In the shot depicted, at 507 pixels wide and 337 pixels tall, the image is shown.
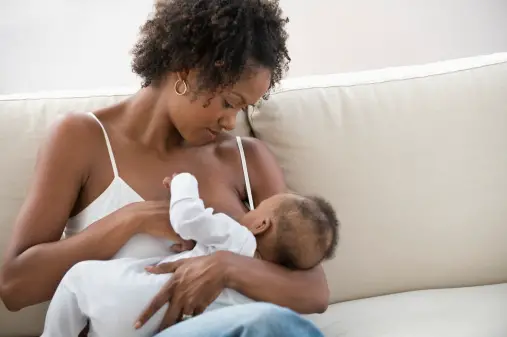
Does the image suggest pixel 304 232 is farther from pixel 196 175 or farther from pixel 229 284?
pixel 196 175

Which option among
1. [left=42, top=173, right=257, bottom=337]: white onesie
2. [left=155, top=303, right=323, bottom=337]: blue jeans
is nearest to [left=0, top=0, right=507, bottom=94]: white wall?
[left=42, top=173, right=257, bottom=337]: white onesie

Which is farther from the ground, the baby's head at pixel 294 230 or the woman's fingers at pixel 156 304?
the baby's head at pixel 294 230

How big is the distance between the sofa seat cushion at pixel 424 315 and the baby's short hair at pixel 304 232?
248 mm

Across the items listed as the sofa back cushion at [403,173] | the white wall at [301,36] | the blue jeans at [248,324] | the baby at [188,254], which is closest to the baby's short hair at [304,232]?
the baby at [188,254]

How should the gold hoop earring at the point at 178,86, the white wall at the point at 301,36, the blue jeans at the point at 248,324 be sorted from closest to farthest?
the blue jeans at the point at 248,324
the gold hoop earring at the point at 178,86
the white wall at the point at 301,36

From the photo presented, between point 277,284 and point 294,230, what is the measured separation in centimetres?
12

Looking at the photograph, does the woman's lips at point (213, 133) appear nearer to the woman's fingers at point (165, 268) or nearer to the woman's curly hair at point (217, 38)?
the woman's curly hair at point (217, 38)

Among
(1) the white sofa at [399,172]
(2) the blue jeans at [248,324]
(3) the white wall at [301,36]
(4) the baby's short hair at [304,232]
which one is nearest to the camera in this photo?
(2) the blue jeans at [248,324]

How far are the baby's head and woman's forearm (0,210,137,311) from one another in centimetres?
25

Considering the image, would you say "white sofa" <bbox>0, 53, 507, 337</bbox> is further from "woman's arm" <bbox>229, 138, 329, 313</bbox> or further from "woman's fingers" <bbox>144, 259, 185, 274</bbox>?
"woman's fingers" <bbox>144, 259, 185, 274</bbox>

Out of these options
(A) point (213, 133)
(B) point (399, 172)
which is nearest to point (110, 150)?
(A) point (213, 133)

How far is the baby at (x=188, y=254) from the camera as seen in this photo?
1.25 metres

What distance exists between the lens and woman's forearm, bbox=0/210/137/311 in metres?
1.35

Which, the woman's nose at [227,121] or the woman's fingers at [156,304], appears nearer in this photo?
the woman's fingers at [156,304]
